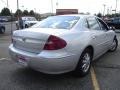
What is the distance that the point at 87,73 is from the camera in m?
5.57

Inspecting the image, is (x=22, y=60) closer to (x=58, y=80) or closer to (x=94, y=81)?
(x=58, y=80)

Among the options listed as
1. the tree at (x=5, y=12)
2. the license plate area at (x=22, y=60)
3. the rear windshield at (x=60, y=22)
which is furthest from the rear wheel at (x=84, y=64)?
the tree at (x=5, y=12)

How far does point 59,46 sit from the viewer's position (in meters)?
4.57

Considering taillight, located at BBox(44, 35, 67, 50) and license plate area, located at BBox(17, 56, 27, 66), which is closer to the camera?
taillight, located at BBox(44, 35, 67, 50)

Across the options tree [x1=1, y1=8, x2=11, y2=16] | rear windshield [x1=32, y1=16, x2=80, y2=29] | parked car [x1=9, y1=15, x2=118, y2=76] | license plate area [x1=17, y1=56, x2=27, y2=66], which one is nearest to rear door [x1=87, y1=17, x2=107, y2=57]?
parked car [x1=9, y1=15, x2=118, y2=76]

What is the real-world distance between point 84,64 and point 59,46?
3.60 feet

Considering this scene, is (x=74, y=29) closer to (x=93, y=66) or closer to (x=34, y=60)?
(x=34, y=60)

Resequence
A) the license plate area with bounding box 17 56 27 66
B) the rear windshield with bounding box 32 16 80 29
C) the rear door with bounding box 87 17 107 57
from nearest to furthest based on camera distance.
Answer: the license plate area with bounding box 17 56 27 66, the rear windshield with bounding box 32 16 80 29, the rear door with bounding box 87 17 107 57

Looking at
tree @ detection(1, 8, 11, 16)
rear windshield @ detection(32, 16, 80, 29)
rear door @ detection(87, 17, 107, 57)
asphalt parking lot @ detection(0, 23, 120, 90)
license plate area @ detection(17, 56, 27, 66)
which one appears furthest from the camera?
tree @ detection(1, 8, 11, 16)

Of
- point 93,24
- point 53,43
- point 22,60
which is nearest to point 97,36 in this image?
point 93,24

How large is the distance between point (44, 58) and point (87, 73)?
60.9 inches

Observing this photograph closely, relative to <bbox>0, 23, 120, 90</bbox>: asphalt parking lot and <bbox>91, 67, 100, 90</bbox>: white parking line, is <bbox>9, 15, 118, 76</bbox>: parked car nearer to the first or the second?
<bbox>91, 67, 100, 90</bbox>: white parking line

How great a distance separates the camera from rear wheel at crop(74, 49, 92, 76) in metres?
5.16

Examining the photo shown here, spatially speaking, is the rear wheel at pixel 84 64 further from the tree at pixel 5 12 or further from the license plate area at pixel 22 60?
the tree at pixel 5 12
